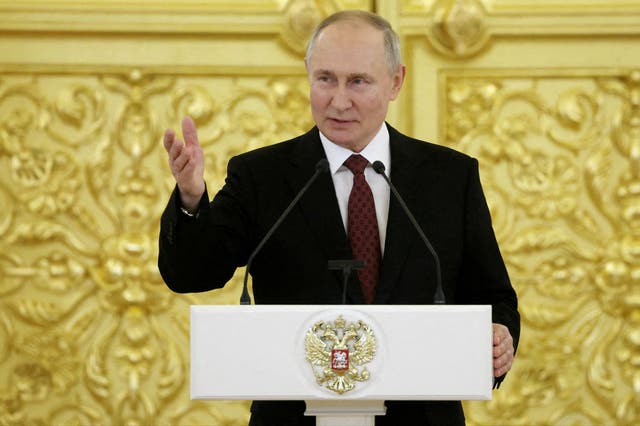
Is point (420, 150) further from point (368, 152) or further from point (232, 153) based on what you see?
point (232, 153)

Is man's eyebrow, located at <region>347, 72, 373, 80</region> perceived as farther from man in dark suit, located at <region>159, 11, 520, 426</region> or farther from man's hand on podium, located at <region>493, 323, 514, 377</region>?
man's hand on podium, located at <region>493, 323, 514, 377</region>

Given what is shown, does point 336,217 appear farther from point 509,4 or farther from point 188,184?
point 509,4

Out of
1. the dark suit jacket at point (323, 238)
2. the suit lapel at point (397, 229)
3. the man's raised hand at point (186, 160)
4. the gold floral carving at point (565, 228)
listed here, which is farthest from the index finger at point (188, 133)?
the gold floral carving at point (565, 228)

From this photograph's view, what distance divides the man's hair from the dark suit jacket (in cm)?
15

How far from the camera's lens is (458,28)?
13.1 ft

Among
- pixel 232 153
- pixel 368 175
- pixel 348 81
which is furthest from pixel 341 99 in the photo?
pixel 232 153

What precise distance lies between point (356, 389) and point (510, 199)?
2.36 m

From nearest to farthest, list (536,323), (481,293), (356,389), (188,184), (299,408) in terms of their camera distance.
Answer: (356,389), (188,184), (299,408), (481,293), (536,323)

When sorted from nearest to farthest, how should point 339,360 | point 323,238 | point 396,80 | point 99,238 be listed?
point 339,360 → point 323,238 → point 396,80 → point 99,238

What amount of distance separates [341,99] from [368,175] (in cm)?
15

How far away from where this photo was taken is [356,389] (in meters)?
1.72

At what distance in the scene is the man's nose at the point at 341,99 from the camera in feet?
7.12

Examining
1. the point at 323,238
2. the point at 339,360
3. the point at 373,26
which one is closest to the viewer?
the point at 339,360

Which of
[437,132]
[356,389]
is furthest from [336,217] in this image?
[437,132]
